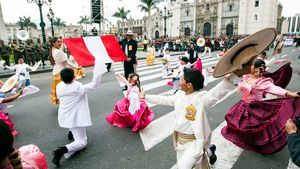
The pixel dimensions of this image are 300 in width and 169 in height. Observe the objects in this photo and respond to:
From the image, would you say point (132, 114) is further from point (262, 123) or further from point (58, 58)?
point (58, 58)

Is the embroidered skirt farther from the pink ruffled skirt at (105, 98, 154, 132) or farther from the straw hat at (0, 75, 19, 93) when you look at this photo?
the straw hat at (0, 75, 19, 93)

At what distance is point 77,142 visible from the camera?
3.45 meters

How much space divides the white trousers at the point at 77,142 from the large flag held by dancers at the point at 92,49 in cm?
106

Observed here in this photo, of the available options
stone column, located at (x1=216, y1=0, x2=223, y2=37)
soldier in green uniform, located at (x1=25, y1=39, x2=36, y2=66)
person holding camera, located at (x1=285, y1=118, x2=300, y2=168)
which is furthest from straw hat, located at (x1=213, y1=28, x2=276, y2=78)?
stone column, located at (x1=216, y1=0, x2=223, y2=37)

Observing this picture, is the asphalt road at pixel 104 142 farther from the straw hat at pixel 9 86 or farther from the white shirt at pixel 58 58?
the white shirt at pixel 58 58

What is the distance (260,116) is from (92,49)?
2908 millimetres

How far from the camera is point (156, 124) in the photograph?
477cm

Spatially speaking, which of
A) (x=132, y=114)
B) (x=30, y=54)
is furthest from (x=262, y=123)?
(x=30, y=54)

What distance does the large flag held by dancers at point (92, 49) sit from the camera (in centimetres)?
371

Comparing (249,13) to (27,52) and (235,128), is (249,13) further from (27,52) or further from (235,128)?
(235,128)

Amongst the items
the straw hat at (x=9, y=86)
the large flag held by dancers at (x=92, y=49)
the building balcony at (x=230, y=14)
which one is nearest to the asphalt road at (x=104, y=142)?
the straw hat at (x=9, y=86)

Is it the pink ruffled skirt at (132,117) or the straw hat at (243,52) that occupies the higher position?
the straw hat at (243,52)

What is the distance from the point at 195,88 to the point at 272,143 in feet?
5.63

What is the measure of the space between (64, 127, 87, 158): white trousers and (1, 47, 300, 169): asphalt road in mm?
100
